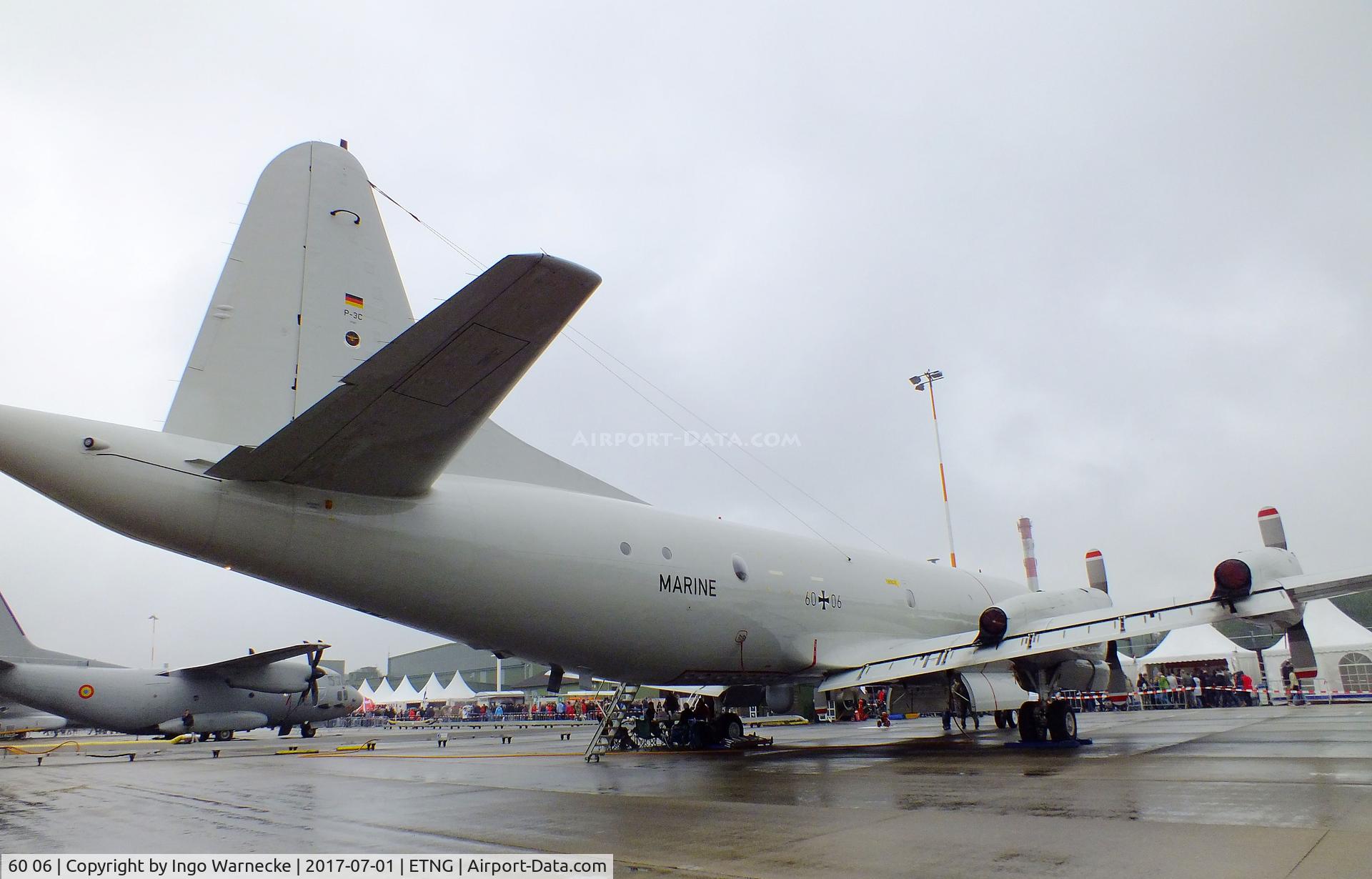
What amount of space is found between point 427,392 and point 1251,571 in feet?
34.3

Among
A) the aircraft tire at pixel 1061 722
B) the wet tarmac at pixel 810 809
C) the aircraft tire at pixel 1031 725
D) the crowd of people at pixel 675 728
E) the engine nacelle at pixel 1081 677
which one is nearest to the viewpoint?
the wet tarmac at pixel 810 809

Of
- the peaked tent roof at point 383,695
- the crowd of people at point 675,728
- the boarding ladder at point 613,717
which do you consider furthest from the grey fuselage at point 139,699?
the peaked tent roof at point 383,695

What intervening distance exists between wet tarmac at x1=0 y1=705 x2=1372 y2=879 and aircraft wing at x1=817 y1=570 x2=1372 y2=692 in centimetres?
135

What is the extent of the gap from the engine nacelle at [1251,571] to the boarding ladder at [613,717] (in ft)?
30.0

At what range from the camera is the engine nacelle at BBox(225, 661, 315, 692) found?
24859 millimetres

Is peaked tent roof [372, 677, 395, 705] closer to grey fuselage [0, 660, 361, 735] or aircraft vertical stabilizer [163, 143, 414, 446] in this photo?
grey fuselage [0, 660, 361, 735]

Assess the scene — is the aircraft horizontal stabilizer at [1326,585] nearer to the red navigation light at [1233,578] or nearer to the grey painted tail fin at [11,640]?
the red navigation light at [1233,578]

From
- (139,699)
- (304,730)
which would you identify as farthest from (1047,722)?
(304,730)

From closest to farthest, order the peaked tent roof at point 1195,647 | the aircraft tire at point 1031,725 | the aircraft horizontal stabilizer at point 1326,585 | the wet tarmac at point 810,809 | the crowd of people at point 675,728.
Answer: the wet tarmac at point 810,809 < the aircraft horizontal stabilizer at point 1326,585 < the aircraft tire at point 1031,725 < the crowd of people at point 675,728 < the peaked tent roof at point 1195,647

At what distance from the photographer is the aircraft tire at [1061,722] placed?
43.8ft

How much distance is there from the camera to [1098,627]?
451 inches

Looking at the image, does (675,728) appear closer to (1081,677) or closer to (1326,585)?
(1081,677)

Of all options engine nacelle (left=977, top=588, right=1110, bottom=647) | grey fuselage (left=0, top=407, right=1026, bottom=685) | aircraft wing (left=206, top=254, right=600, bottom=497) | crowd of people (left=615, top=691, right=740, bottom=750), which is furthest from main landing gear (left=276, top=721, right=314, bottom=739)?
aircraft wing (left=206, top=254, right=600, bottom=497)

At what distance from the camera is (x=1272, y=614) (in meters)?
10.6
